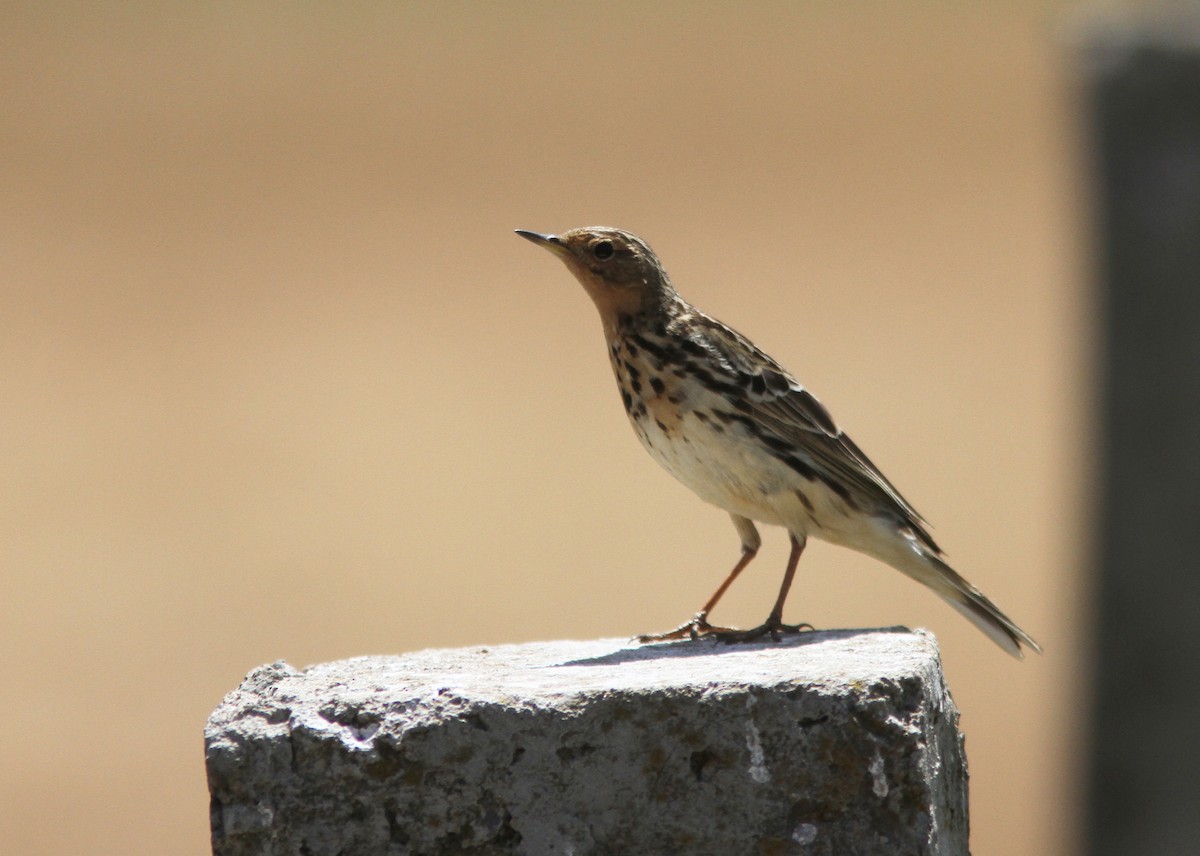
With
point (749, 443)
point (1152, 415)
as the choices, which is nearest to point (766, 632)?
point (749, 443)

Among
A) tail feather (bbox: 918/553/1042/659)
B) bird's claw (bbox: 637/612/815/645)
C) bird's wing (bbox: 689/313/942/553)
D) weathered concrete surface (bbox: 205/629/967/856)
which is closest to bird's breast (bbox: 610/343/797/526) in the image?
bird's wing (bbox: 689/313/942/553)

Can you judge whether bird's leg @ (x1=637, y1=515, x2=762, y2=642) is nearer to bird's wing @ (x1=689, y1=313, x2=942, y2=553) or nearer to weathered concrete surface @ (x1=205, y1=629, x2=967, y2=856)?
bird's wing @ (x1=689, y1=313, x2=942, y2=553)

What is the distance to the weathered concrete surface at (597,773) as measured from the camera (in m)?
4.62

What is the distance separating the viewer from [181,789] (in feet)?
46.2

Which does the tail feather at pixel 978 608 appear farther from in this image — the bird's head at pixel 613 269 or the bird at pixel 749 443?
the bird's head at pixel 613 269

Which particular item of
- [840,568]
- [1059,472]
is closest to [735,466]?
[840,568]

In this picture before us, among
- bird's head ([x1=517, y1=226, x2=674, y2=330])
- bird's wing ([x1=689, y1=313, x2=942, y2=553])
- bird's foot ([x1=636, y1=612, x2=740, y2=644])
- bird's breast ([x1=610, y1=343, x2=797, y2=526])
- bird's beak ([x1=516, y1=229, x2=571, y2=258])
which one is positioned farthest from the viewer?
bird's head ([x1=517, y1=226, x2=674, y2=330])

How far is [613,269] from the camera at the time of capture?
7289 mm

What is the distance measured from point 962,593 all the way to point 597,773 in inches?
108

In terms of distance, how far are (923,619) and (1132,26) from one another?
763cm

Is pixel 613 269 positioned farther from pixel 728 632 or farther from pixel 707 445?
pixel 728 632

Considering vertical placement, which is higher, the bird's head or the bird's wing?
the bird's head

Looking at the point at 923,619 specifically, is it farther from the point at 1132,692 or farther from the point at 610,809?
the point at 610,809

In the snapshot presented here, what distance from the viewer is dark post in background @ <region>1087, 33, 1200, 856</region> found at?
877cm
